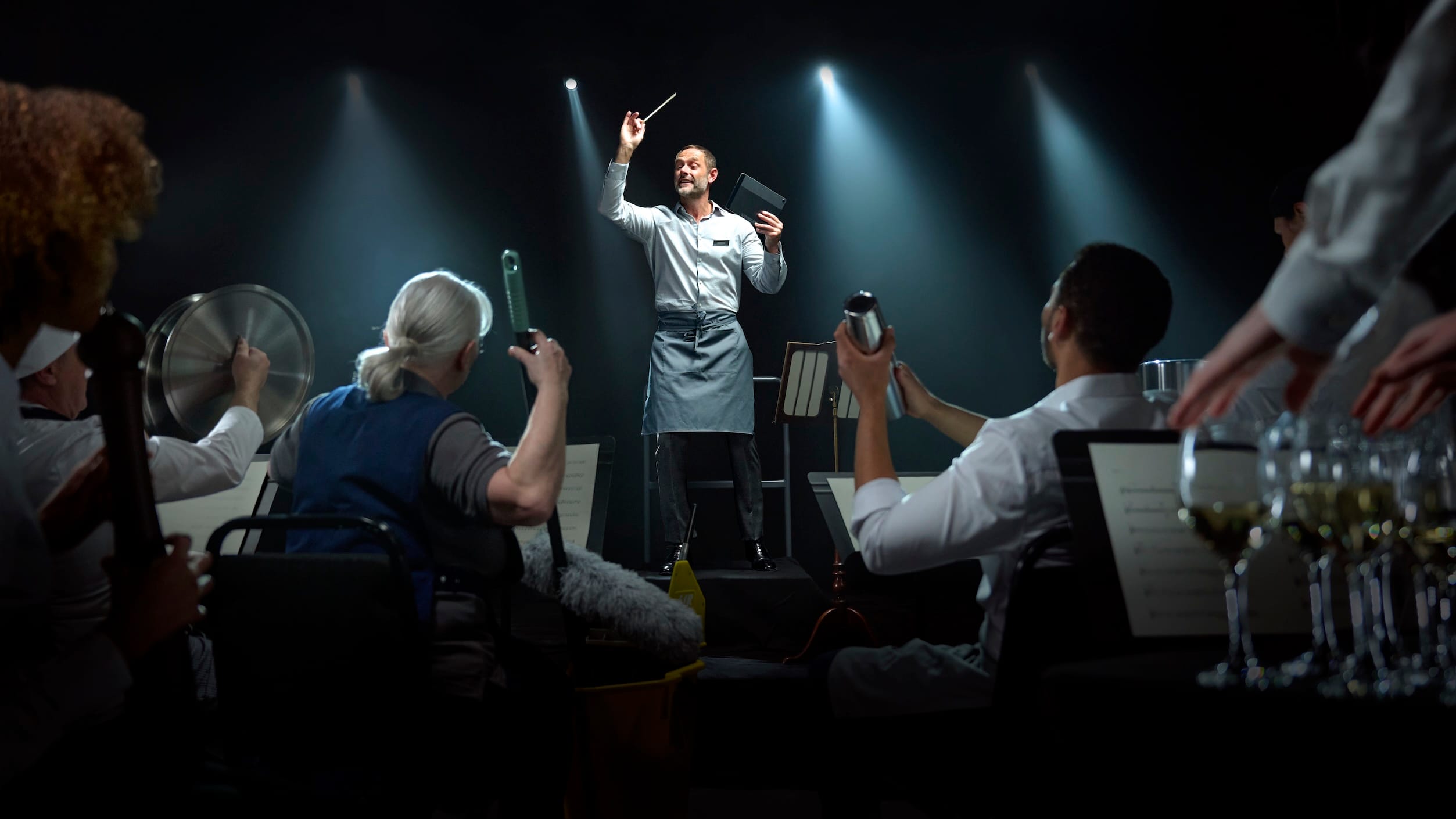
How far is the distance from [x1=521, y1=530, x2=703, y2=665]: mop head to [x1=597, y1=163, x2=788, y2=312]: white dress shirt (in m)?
2.40

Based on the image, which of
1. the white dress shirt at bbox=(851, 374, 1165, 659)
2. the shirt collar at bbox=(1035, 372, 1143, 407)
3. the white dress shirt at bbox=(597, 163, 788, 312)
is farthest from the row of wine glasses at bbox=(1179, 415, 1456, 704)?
the white dress shirt at bbox=(597, 163, 788, 312)

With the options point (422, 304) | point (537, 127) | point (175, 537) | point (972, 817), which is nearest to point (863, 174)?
point (537, 127)

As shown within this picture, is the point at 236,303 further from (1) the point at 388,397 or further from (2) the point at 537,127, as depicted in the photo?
(2) the point at 537,127

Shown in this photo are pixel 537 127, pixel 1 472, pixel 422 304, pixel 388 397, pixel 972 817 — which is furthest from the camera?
pixel 537 127

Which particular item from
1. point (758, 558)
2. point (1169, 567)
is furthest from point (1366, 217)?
point (758, 558)

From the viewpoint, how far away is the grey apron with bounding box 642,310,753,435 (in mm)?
3918

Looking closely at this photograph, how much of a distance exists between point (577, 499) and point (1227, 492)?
72.7 inches

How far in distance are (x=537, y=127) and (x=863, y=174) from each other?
1.83 m

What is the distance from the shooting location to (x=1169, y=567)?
0.95 m

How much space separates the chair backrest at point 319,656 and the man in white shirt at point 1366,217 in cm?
96

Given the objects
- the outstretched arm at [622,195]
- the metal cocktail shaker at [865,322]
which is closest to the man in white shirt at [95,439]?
the metal cocktail shaker at [865,322]

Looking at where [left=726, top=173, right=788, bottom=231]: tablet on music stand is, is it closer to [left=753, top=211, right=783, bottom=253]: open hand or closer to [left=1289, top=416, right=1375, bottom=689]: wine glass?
[left=753, top=211, right=783, bottom=253]: open hand

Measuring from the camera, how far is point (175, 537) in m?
0.87

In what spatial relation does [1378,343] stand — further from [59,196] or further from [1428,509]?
[59,196]
